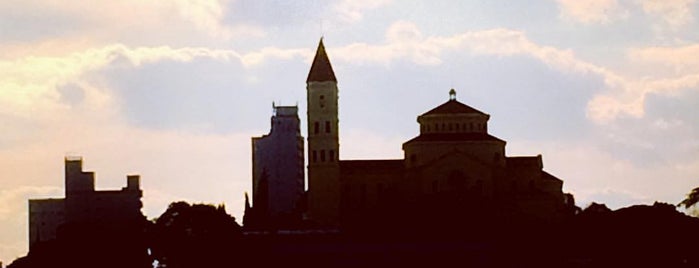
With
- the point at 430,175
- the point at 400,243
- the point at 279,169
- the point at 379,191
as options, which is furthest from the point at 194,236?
the point at 279,169

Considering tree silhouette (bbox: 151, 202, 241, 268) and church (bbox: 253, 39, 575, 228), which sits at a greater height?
church (bbox: 253, 39, 575, 228)

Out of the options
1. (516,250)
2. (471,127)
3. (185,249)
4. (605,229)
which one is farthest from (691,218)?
(185,249)

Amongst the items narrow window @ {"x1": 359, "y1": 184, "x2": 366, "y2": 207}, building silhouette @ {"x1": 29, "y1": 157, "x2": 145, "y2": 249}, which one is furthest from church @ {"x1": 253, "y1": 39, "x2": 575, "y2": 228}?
building silhouette @ {"x1": 29, "y1": 157, "x2": 145, "y2": 249}

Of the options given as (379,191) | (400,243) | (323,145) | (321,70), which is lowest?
(400,243)

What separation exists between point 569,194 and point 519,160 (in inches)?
343

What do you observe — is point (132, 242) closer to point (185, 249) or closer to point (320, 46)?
point (185, 249)

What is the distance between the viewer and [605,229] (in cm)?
10625

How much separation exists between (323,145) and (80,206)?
20412 millimetres

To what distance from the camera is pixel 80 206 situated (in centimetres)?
12519

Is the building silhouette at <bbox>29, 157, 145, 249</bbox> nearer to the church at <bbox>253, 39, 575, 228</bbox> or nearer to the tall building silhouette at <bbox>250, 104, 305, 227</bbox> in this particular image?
the tall building silhouette at <bbox>250, 104, 305, 227</bbox>

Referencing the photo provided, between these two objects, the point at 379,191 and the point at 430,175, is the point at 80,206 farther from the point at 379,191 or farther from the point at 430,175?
the point at 430,175

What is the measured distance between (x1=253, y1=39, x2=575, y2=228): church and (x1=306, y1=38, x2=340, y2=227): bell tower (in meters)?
0.08

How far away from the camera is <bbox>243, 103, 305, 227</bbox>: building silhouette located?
12888 cm

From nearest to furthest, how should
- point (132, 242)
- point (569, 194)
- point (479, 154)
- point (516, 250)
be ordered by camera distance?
point (516, 250), point (132, 242), point (479, 154), point (569, 194)
